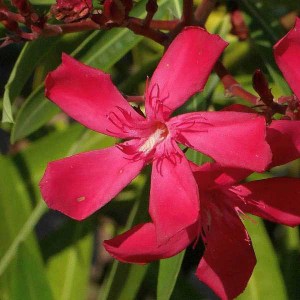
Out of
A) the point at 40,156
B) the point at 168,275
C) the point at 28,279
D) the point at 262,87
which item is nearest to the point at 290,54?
the point at 262,87

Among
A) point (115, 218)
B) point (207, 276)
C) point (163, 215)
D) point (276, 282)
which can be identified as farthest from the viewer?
point (115, 218)

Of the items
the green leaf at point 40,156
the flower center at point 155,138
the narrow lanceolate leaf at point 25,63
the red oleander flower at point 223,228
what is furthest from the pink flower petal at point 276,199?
the green leaf at point 40,156

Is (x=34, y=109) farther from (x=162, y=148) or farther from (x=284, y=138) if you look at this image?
(x=284, y=138)

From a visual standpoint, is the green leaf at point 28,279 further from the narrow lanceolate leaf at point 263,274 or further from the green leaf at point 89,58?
the narrow lanceolate leaf at point 263,274

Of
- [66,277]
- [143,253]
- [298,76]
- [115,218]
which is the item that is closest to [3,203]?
[66,277]

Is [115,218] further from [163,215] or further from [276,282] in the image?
[163,215]

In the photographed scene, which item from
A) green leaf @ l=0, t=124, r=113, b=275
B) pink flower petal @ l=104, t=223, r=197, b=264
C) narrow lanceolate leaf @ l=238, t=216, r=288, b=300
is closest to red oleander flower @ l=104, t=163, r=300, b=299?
pink flower petal @ l=104, t=223, r=197, b=264

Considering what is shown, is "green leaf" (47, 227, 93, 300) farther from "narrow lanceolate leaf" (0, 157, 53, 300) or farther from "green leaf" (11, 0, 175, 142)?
"green leaf" (11, 0, 175, 142)
